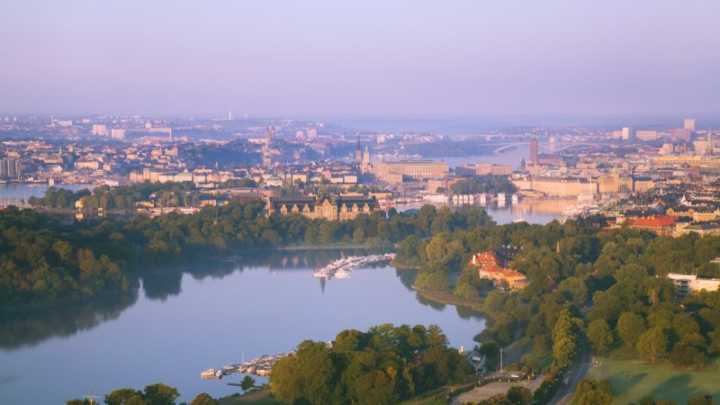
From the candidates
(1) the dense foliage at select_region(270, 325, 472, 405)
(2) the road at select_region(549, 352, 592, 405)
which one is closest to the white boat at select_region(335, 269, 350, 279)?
(2) the road at select_region(549, 352, 592, 405)

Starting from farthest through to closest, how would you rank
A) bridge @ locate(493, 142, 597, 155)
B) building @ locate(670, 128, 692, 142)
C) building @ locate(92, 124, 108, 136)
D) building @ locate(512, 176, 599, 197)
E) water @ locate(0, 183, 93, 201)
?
Answer: 1. building @ locate(92, 124, 108, 136)
2. bridge @ locate(493, 142, 597, 155)
3. building @ locate(670, 128, 692, 142)
4. building @ locate(512, 176, 599, 197)
5. water @ locate(0, 183, 93, 201)

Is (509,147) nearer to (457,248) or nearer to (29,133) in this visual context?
(29,133)

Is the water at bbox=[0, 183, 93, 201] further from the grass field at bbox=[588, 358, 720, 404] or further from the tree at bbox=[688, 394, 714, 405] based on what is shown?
the tree at bbox=[688, 394, 714, 405]

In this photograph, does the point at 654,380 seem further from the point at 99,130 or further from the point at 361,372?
the point at 99,130

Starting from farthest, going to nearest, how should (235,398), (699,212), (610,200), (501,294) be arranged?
1. (610,200)
2. (699,212)
3. (501,294)
4. (235,398)

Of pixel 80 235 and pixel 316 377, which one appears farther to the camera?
pixel 80 235

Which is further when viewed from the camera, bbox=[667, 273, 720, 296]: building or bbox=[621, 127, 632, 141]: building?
bbox=[621, 127, 632, 141]: building

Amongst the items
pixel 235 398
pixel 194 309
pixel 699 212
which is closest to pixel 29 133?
pixel 699 212

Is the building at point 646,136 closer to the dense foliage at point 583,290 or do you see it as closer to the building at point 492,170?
the building at point 492,170
